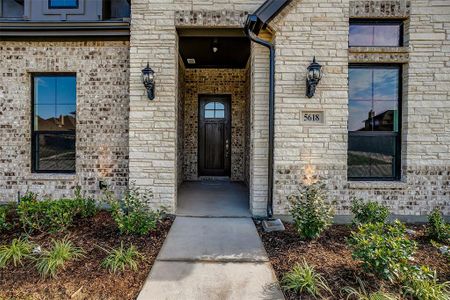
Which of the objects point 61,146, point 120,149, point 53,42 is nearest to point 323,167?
point 120,149

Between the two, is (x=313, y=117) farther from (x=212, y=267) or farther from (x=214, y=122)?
(x=214, y=122)

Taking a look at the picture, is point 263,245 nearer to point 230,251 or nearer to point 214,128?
point 230,251

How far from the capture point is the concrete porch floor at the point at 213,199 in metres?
5.05

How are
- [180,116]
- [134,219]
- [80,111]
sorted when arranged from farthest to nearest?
[180,116], [80,111], [134,219]

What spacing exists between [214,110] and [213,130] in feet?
2.19

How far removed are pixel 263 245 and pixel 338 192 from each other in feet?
6.41

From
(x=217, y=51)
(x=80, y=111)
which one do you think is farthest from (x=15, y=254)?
(x=217, y=51)

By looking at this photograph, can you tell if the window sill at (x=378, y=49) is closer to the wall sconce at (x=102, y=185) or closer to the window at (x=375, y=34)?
the window at (x=375, y=34)

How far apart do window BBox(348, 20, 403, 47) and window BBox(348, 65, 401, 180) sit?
0.45m

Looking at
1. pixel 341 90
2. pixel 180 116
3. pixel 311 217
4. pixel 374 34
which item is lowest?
pixel 311 217

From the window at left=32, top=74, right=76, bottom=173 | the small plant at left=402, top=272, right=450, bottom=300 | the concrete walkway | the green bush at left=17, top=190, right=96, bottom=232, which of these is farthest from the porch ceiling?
the small plant at left=402, top=272, right=450, bottom=300

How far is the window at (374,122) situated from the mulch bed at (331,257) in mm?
1290

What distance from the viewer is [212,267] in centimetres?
311

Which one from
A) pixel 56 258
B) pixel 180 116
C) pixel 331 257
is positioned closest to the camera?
pixel 56 258
